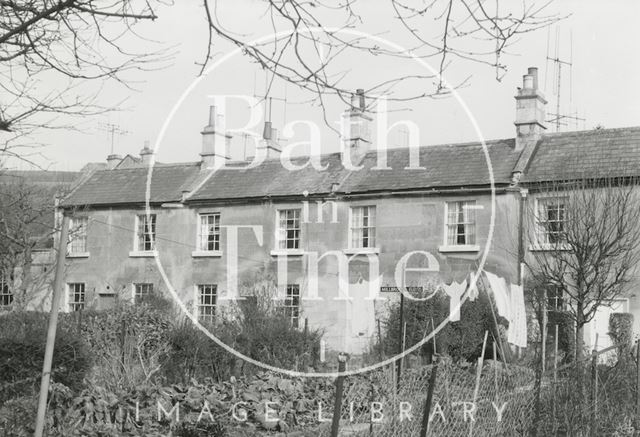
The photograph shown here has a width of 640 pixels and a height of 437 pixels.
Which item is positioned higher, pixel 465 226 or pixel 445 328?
pixel 465 226

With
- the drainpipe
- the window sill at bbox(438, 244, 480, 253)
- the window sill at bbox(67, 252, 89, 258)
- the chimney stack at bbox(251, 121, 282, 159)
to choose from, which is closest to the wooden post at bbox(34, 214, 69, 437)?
the drainpipe

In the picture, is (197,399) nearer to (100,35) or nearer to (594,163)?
(100,35)

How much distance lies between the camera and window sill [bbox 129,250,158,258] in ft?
98.0

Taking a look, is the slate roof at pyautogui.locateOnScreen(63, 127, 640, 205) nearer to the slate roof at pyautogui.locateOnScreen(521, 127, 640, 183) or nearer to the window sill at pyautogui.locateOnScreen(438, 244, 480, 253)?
the slate roof at pyautogui.locateOnScreen(521, 127, 640, 183)

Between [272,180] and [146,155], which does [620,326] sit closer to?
[272,180]

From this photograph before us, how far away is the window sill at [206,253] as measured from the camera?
1118 inches

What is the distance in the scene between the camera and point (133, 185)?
31938mm

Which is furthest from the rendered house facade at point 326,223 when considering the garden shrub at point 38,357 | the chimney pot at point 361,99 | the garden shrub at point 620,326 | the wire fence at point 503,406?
the chimney pot at point 361,99

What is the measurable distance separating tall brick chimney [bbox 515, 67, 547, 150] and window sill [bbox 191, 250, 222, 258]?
10371 millimetres

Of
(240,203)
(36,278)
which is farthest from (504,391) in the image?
(36,278)

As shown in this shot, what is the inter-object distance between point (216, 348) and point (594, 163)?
12205mm

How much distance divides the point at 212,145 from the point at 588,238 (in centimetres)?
1615

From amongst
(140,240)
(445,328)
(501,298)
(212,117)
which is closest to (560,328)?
(501,298)

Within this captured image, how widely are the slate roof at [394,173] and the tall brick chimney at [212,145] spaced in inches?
19.8
